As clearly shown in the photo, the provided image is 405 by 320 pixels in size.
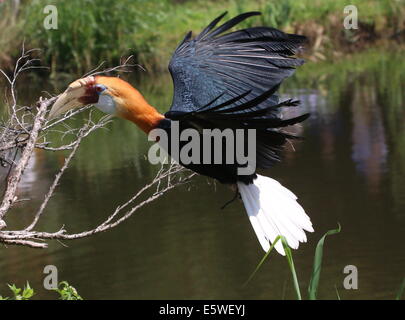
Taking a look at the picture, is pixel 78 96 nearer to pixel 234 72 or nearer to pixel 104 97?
pixel 104 97

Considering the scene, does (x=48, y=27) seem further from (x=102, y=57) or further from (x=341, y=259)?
(x=341, y=259)

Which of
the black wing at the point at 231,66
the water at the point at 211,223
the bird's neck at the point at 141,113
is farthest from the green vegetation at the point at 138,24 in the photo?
the bird's neck at the point at 141,113

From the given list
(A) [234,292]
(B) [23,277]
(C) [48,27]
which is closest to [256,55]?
(A) [234,292]

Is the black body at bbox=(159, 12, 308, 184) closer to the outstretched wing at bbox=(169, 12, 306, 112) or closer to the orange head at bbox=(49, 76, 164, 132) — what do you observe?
the outstretched wing at bbox=(169, 12, 306, 112)

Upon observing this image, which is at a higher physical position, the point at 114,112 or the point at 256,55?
the point at 256,55

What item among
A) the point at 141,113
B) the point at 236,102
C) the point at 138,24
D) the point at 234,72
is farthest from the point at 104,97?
the point at 138,24

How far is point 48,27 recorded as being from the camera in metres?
14.3

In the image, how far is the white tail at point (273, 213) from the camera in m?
4.43

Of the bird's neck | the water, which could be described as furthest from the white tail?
the water

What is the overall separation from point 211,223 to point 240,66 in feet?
11.6

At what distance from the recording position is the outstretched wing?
15.3 feet

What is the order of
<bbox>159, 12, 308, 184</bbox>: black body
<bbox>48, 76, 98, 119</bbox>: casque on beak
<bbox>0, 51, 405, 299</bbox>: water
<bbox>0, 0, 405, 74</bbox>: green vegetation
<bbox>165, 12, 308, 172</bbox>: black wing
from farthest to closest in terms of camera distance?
<bbox>0, 0, 405, 74</bbox>: green vegetation → <bbox>0, 51, 405, 299</bbox>: water → <bbox>165, 12, 308, 172</bbox>: black wing → <bbox>159, 12, 308, 184</bbox>: black body → <bbox>48, 76, 98, 119</bbox>: casque on beak

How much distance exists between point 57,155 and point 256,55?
21.1 ft

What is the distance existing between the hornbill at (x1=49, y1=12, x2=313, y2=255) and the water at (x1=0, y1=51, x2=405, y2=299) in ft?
4.90
